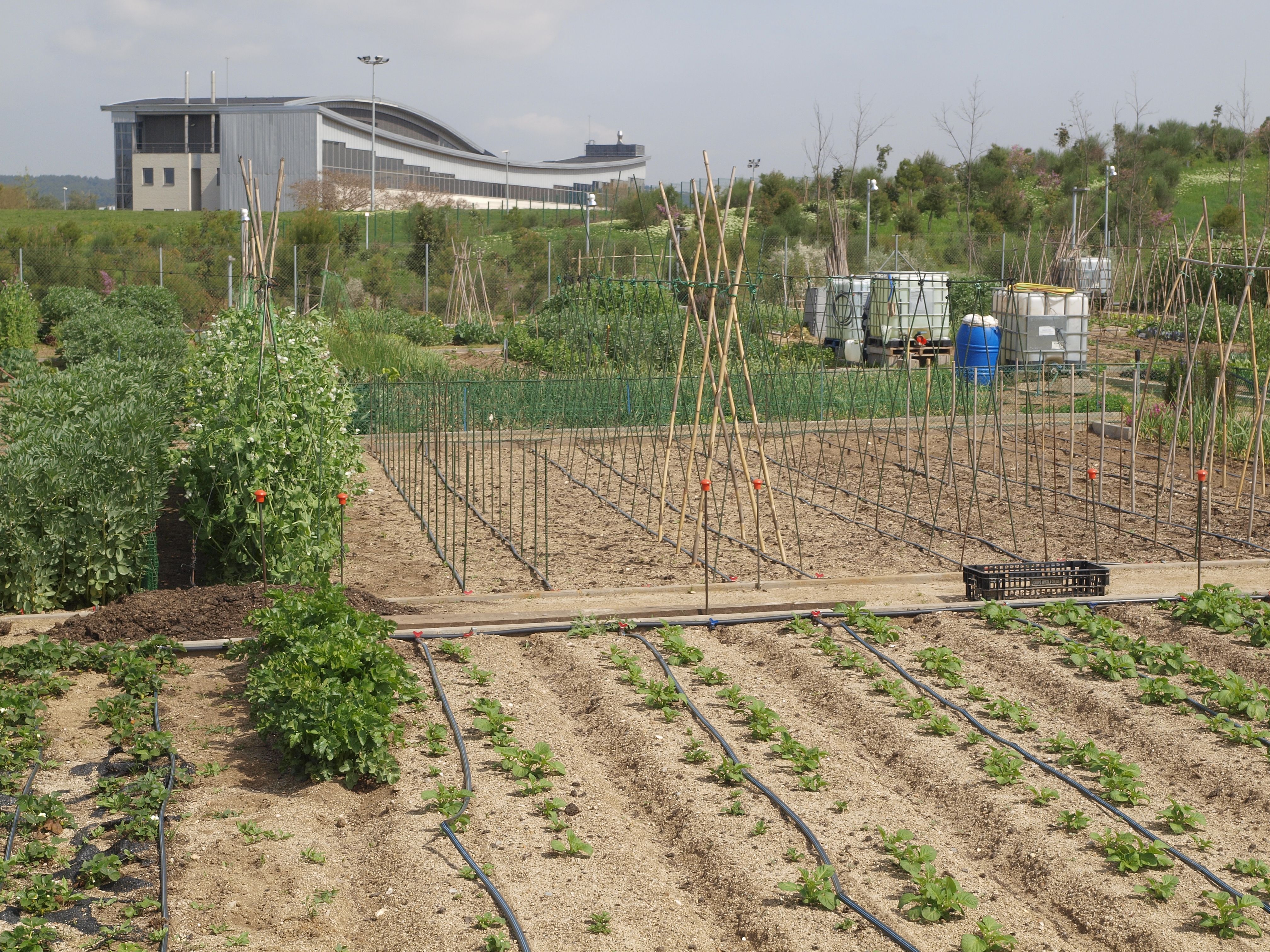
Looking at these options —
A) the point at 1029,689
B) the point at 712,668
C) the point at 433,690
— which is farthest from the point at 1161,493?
the point at 433,690

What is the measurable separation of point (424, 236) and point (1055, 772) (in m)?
23.6

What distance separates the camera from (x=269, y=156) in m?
39.2

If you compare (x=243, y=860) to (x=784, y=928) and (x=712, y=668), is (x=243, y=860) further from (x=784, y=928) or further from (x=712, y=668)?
(x=712, y=668)

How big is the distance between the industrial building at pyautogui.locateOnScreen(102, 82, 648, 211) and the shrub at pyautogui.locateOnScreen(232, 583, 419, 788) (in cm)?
3153

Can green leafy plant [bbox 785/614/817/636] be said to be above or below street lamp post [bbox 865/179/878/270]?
below

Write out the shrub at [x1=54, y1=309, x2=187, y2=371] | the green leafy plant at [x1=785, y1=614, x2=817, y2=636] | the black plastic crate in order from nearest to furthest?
1. the green leafy plant at [x1=785, y1=614, x2=817, y2=636]
2. the black plastic crate
3. the shrub at [x1=54, y1=309, x2=187, y2=371]

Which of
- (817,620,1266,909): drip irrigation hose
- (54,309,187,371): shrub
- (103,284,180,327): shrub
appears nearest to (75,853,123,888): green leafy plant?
(817,620,1266,909): drip irrigation hose

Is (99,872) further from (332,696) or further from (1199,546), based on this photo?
(1199,546)

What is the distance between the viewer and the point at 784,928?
3.21 meters

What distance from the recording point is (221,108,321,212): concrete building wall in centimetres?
3884

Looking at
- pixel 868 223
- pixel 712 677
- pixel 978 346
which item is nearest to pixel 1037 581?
pixel 712 677

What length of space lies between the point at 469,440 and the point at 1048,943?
27.8 ft

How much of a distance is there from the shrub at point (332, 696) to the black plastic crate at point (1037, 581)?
316 cm

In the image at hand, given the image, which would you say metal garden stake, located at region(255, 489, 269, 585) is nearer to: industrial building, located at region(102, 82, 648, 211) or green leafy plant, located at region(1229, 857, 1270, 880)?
green leafy plant, located at region(1229, 857, 1270, 880)
